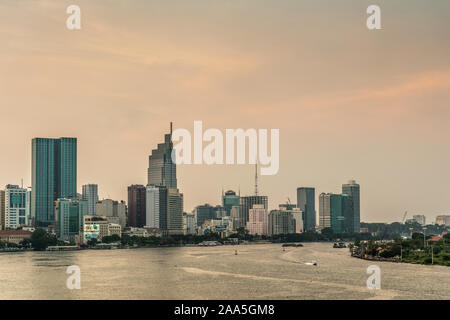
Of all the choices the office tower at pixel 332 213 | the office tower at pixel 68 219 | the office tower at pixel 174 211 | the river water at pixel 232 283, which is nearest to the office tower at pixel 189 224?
the office tower at pixel 174 211

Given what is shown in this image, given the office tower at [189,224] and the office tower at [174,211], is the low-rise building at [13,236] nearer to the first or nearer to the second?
the office tower at [174,211]

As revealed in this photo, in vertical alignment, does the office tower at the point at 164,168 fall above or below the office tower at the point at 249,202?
above

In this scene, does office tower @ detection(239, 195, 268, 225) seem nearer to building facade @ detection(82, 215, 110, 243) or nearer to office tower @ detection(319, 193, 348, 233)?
office tower @ detection(319, 193, 348, 233)

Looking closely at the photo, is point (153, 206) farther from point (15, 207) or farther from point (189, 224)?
point (15, 207)

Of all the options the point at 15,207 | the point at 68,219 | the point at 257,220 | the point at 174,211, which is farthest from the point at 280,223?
the point at 15,207
